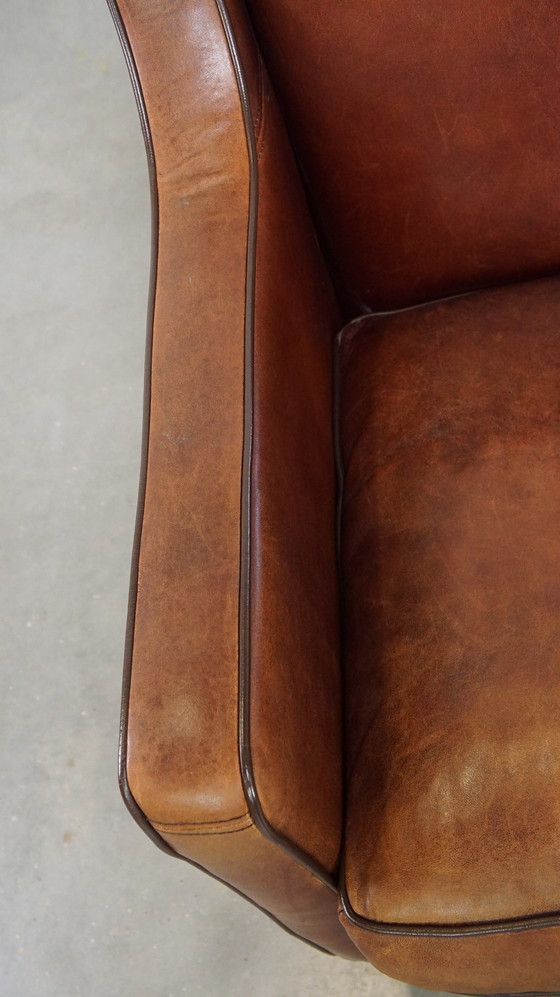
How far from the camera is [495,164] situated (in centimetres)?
99

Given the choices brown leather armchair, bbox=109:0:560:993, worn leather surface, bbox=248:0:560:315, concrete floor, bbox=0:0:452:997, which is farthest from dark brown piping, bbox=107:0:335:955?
concrete floor, bbox=0:0:452:997

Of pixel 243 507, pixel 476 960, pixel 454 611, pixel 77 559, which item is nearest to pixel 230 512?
pixel 243 507

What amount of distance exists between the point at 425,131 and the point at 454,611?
503mm

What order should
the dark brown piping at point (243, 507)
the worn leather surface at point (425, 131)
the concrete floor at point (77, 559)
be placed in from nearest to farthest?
the dark brown piping at point (243, 507)
the worn leather surface at point (425, 131)
the concrete floor at point (77, 559)

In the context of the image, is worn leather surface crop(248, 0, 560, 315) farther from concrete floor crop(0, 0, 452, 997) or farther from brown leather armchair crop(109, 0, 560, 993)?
concrete floor crop(0, 0, 452, 997)

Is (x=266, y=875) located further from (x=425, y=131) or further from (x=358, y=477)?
(x=425, y=131)

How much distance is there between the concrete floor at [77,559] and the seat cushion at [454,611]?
1.50 ft

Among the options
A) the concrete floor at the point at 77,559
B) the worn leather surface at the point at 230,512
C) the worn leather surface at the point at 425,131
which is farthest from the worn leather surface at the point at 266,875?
the worn leather surface at the point at 425,131

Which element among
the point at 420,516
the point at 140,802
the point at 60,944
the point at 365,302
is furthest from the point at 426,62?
the point at 60,944

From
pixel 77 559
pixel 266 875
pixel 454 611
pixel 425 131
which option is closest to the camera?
pixel 266 875

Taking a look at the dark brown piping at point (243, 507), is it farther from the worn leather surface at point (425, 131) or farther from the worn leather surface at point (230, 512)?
the worn leather surface at point (425, 131)

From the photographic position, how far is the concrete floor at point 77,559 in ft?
3.99

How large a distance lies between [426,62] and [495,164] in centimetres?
13

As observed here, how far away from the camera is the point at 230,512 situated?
0.76 m
